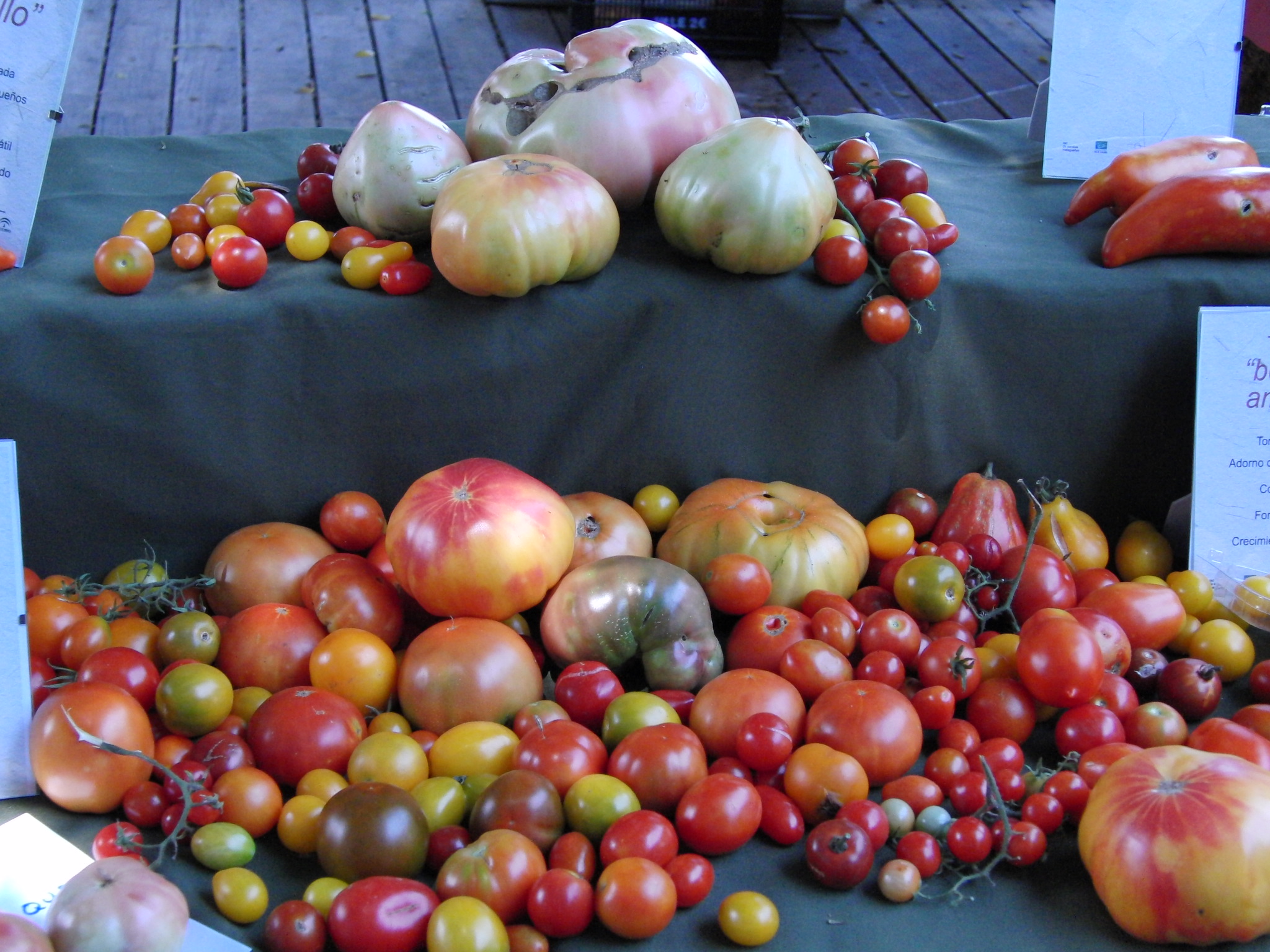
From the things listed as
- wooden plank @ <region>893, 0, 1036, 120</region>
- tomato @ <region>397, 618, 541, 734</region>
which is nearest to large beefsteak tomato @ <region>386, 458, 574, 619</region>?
tomato @ <region>397, 618, 541, 734</region>

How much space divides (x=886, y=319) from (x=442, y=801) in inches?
30.2

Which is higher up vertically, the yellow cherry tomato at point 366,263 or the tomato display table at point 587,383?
the yellow cherry tomato at point 366,263

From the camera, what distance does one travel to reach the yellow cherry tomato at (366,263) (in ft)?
4.60

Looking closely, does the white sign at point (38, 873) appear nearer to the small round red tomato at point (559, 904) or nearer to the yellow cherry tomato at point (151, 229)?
the small round red tomato at point (559, 904)

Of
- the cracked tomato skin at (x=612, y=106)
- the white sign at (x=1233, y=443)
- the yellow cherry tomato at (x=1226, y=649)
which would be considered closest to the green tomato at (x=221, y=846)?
the cracked tomato skin at (x=612, y=106)

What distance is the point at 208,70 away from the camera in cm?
371

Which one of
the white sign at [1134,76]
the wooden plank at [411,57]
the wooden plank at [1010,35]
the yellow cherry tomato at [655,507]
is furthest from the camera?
the wooden plank at [1010,35]

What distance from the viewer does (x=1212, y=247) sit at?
1522 millimetres

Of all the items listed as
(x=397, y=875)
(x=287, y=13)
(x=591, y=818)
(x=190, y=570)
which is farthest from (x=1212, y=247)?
(x=287, y=13)

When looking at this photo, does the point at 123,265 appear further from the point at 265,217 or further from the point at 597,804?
the point at 597,804

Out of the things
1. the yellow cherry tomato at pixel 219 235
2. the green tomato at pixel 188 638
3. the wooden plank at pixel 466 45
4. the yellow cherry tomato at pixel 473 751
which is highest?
the yellow cherry tomato at pixel 219 235

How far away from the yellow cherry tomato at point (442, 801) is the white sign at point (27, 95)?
0.87 metres

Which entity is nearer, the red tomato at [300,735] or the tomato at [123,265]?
the red tomato at [300,735]

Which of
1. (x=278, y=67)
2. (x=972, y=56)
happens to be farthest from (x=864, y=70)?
(x=278, y=67)
